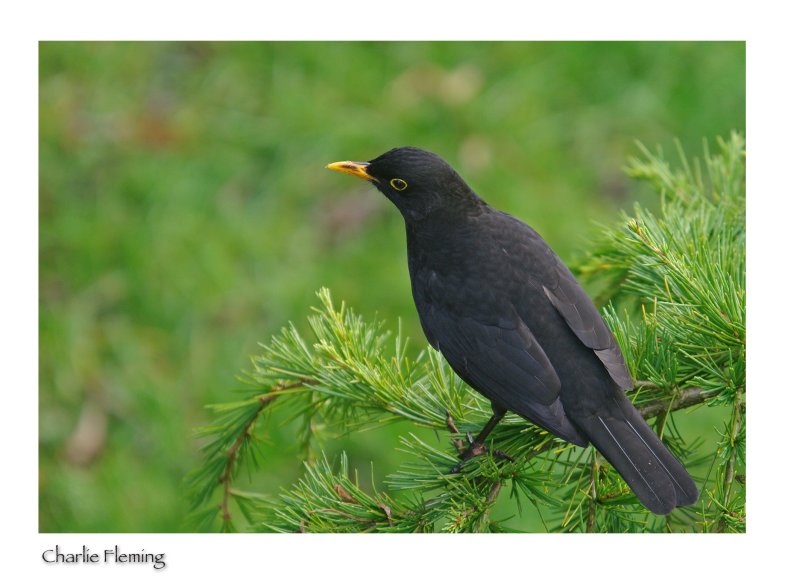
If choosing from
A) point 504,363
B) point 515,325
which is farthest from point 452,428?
point 515,325

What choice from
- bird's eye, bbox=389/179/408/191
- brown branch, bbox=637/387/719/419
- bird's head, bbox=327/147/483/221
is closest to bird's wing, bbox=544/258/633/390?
brown branch, bbox=637/387/719/419

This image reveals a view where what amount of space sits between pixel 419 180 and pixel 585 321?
2.50 ft

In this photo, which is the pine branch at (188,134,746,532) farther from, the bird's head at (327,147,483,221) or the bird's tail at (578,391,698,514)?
the bird's head at (327,147,483,221)

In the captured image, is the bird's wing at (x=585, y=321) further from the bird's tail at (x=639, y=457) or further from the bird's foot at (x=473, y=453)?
the bird's foot at (x=473, y=453)

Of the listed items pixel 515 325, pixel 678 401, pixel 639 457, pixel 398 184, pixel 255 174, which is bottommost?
pixel 639 457

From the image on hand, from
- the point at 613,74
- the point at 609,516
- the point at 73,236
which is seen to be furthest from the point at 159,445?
the point at 613,74

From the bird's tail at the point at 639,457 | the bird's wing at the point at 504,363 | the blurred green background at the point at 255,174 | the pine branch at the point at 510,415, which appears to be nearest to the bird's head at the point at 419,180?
the bird's wing at the point at 504,363

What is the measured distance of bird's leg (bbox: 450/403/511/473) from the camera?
2.53 meters

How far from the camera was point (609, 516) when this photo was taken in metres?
2.53

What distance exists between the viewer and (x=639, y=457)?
2.48 meters

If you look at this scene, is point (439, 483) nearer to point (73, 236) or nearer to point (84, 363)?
point (84, 363)

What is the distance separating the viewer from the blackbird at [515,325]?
252 centimetres

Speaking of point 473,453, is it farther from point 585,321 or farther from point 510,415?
point 585,321

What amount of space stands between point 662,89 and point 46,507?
4084mm
